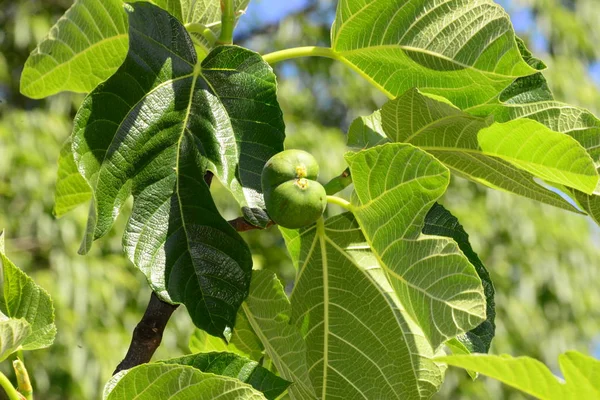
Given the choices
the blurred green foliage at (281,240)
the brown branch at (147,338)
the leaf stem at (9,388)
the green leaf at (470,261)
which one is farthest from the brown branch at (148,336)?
the blurred green foliage at (281,240)

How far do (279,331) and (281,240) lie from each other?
4762 millimetres

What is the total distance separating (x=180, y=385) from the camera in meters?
0.63

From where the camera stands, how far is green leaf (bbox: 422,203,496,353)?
2.56ft

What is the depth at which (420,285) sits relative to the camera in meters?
0.69

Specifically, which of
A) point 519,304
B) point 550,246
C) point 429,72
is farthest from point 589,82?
point 429,72

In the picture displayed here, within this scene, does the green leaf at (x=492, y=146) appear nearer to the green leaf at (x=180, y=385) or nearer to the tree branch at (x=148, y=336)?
the tree branch at (x=148, y=336)

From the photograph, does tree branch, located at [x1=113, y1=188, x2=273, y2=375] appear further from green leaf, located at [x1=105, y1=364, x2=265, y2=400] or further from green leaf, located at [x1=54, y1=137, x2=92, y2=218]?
green leaf, located at [x1=54, y1=137, x2=92, y2=218]

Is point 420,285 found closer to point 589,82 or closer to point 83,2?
point 83,2

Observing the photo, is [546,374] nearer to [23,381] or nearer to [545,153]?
[545,153]

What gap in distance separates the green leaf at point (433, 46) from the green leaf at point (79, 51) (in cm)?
24

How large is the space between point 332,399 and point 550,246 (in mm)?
5117

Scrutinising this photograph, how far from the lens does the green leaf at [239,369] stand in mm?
688

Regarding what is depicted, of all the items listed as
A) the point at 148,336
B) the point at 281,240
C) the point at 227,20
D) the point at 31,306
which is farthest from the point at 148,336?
the point at 281,240

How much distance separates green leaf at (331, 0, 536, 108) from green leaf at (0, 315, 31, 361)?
1.34ft
